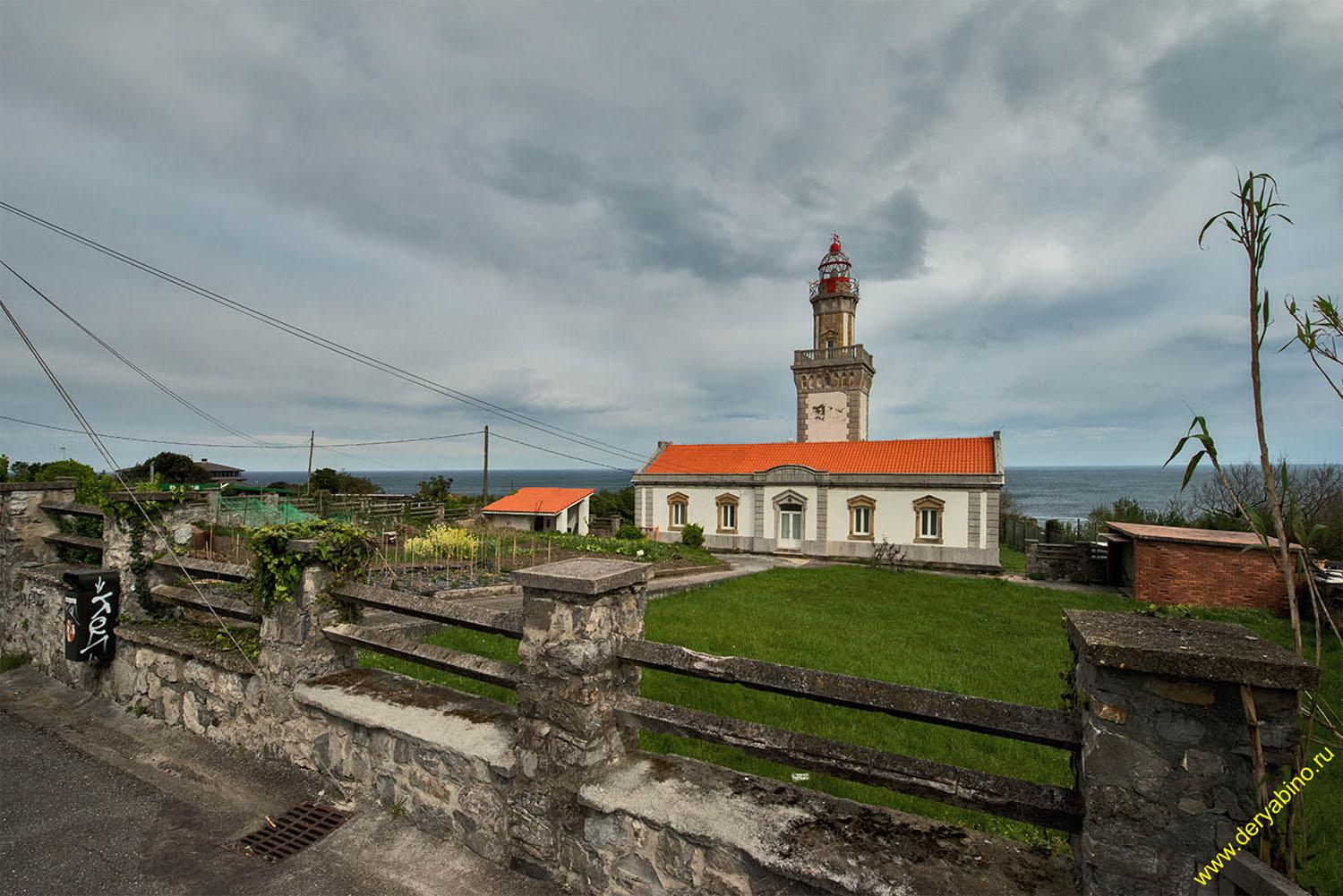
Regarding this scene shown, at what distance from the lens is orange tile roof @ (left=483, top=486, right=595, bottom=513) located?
1140 inches

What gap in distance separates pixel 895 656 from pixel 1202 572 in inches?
462

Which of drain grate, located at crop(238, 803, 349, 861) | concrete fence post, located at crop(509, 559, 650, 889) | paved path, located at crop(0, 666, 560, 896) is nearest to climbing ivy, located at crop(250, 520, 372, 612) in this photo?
paved path, located at crop(0, 666, 560, 896)

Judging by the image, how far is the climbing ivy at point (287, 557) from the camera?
433 centimetres

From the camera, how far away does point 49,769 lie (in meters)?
4.45

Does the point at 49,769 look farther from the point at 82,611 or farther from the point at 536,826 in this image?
the point at 536,826

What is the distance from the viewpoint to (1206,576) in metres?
14.6

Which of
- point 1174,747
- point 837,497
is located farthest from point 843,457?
point 1174,747

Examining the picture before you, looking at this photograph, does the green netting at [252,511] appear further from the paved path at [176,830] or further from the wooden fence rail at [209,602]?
the paved path at [176,830]

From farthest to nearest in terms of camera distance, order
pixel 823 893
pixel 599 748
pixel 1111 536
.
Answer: pixel 1111 536, pixel 599 748, pixel 823 893

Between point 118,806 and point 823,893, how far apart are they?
461 centimetres

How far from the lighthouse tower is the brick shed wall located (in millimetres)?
15155

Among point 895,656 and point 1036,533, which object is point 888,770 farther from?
point 1036,533

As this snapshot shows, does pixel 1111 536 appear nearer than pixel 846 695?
No

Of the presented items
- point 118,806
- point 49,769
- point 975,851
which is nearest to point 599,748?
point 975,851
